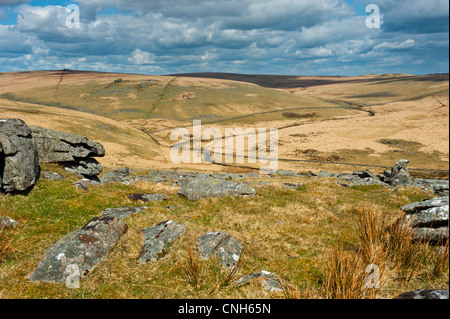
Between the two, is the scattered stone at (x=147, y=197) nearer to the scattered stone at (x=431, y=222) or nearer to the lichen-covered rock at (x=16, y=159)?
the lichen-covered rock at (x=16, y=159)

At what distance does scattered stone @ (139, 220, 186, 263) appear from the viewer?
11.2 m

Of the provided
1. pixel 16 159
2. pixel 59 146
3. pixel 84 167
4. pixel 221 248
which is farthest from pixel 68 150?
pixel 221 248

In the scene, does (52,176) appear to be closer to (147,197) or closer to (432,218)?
(147,197)

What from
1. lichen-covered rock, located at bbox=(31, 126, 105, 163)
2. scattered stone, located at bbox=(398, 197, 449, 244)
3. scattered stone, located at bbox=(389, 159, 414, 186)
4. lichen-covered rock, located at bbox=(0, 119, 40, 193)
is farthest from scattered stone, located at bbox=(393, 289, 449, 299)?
scattered stone, located at bbox=(389, 159, 414, 186)

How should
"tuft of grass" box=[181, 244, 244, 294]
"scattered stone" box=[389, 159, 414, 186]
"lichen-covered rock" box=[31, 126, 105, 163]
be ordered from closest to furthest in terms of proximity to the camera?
1. "tuft of grass" box=[181, 244, 244, 294]
2. "lichen-covered rock" box=[31, 126, 105, 163]
3. "scattered stone" box=[389, 159, 414, 186]

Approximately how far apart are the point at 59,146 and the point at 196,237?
20.7m

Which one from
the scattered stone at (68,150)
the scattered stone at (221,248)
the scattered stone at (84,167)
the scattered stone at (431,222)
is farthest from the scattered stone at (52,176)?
the scattered stone at (431,222)

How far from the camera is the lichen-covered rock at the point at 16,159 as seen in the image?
15.7 m

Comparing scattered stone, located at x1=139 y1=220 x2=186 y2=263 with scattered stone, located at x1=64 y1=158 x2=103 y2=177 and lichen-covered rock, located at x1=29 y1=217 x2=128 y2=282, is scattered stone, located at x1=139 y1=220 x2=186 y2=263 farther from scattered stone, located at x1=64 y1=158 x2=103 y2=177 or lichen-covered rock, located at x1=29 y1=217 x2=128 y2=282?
scattered stone, located at x1=64 y1=158 x2=103 y2=177

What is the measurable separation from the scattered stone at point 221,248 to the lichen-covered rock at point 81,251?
3.66m

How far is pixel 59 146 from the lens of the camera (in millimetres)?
26688

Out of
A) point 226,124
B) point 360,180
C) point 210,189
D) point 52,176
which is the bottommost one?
point 360,180

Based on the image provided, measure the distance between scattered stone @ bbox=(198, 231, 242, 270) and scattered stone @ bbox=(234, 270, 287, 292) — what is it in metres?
1.09
